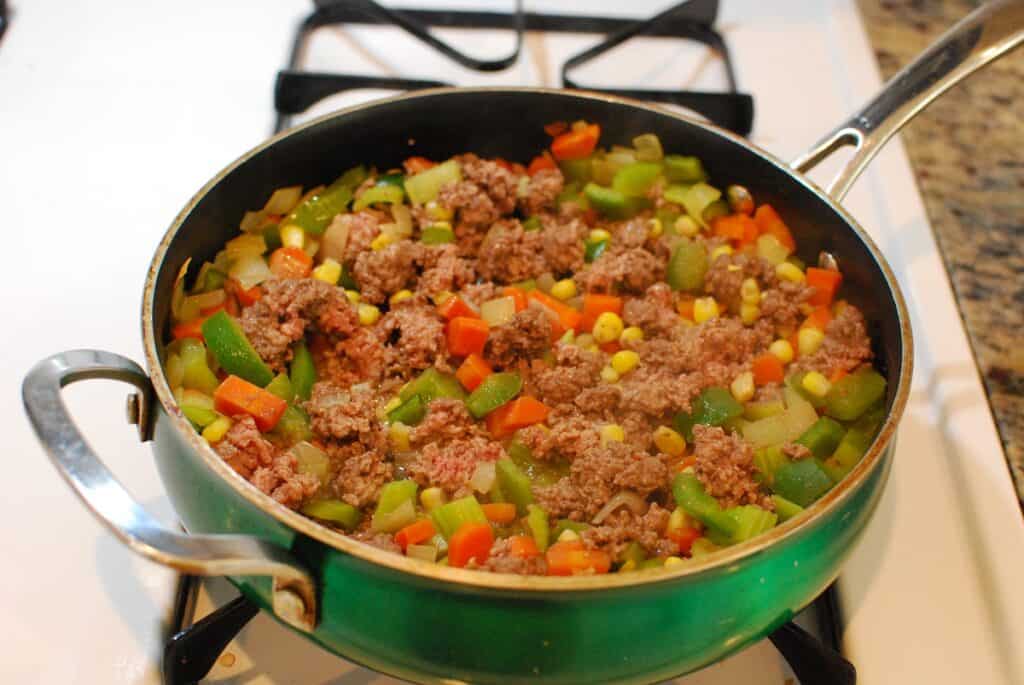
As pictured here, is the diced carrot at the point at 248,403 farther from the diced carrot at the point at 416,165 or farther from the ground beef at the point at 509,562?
the diced carrot at the point at 416,165

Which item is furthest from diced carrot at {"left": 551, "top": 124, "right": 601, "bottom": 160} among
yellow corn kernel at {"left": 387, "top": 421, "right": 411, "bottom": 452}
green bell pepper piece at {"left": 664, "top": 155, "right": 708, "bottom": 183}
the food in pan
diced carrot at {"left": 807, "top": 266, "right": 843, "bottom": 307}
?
yellow corn kernel at {"left": 387, "top": 421, "right": 411, "bottom": 452}

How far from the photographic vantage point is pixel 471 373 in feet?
5.05

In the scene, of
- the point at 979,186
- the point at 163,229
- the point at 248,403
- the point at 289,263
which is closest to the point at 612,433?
the point at 248,403

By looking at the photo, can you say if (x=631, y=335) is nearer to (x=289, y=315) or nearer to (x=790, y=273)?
(x=790, y=273)

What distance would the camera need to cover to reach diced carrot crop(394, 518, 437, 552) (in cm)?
130

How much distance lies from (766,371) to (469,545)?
2.05 feet

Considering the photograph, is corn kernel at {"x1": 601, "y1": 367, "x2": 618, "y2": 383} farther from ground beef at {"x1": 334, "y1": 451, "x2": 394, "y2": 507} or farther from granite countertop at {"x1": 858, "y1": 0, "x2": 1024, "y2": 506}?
granite countertop at {"x1": 858, "y1": 0, "x2": 1024, "y2": 506}

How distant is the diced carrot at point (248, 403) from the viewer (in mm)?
1396

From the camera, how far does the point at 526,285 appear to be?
172 centimetres

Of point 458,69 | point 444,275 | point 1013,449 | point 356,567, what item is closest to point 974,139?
point 1013,449

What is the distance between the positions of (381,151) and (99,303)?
61 cm

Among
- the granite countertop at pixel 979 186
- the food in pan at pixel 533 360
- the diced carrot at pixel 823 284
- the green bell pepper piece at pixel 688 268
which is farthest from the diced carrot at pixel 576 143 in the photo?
the granite countertop at pixel 979 186

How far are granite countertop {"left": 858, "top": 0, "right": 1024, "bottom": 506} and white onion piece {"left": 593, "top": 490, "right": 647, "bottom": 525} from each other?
751 millimetres

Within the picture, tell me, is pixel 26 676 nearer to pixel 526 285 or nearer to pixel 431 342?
pixel 431 342
